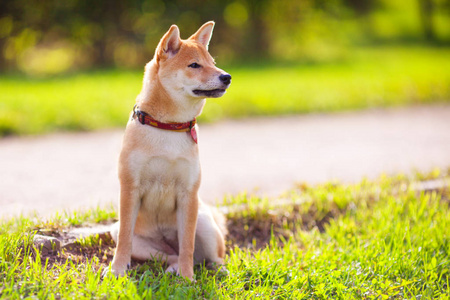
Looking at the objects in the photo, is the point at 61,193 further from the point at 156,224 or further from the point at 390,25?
the point at 390,25

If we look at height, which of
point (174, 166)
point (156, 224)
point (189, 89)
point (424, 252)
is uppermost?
point (189, 89)

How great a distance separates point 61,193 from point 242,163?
6.69 ft

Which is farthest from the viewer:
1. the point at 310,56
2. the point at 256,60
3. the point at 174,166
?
the point at 310,56

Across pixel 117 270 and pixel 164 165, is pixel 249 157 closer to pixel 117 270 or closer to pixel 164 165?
pixel 164 165

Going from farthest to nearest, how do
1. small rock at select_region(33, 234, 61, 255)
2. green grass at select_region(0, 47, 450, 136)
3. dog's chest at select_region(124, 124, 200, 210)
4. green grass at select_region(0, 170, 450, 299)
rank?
1. green grass at select_region(0, 47, 450, 136)
2. small rock at select_region(33, 234, 61, 255)
3. dog's chest at select_region(124, 124, 200, 210)
4. green grass at select_region(0, 170, 450, 299)

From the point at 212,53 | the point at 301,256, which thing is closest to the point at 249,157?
the point at 301,256

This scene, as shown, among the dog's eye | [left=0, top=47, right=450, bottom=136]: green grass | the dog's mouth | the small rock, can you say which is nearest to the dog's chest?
the dog's mouth

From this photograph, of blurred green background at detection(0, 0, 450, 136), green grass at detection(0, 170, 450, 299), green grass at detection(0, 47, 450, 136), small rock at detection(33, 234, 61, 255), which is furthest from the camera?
blurred green background at detection(0, 0, 450, 136)

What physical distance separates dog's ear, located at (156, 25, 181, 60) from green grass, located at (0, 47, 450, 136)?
403cm

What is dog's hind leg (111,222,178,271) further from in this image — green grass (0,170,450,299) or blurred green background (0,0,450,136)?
blurred green background (0,0,450,136)

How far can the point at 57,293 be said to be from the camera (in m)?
2.42

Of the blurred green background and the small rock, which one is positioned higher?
the blurred green background

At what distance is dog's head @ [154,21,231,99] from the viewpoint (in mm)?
2764

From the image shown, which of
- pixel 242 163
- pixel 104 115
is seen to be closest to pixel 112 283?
pixel 242 163
